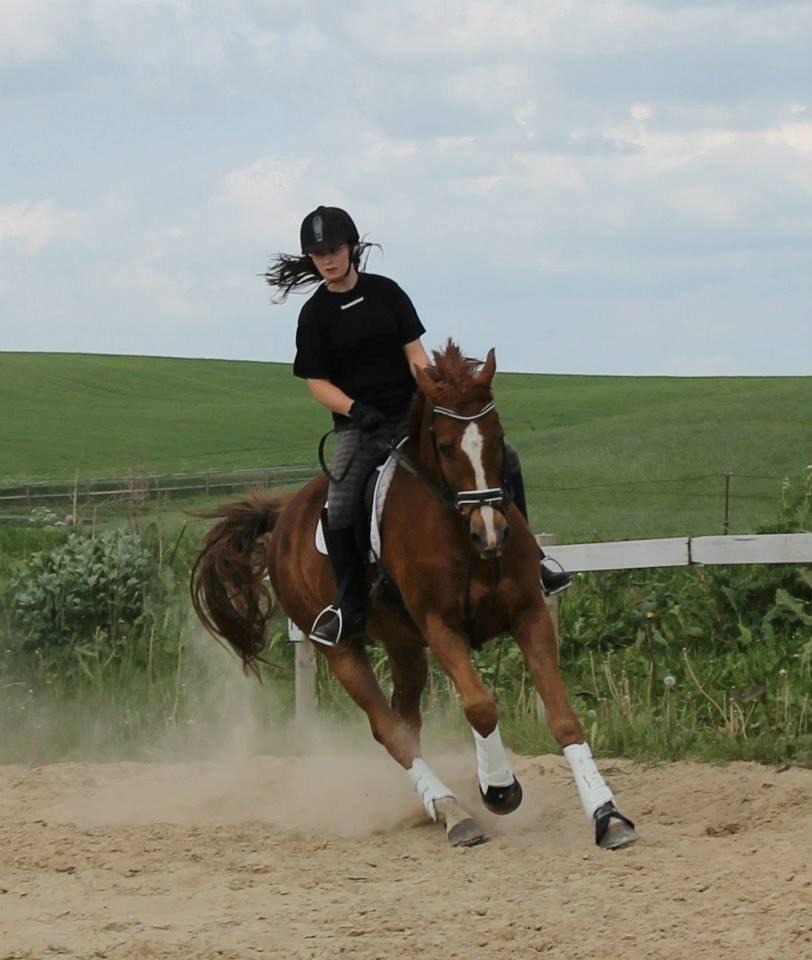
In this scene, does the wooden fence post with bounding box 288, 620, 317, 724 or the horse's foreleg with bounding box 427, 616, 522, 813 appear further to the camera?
the wooden fence post with bounding box 288, 620, 317, 724

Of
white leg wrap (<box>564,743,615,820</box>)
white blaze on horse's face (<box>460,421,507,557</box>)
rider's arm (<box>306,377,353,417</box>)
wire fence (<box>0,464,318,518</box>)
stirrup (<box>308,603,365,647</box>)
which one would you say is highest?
rider's arm (<box>306,377,353,417</box>)

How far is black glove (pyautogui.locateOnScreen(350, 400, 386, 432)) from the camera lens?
7.88 m

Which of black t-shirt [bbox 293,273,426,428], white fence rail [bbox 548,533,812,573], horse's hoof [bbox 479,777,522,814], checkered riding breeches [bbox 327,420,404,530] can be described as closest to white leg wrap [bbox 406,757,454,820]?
horse's hoof [bbox 479,777,522,814]

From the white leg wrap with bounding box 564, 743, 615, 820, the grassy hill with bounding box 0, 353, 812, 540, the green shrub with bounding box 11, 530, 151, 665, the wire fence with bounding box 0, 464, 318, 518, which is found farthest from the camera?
the grassy hill with bounding box 0, 353, 812, 540

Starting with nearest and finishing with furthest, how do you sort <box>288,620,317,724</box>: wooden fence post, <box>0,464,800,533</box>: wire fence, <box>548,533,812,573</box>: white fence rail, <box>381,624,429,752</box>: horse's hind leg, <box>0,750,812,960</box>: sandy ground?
<box>0,750,812,960</box>: sandy ground → <box>381,624,429,752</box>: horse's hind leg → <box>548,533,812,573</box>: white fence rail → <box>288,620,317,724</box>: wooden fence post → <box>0,464,800,533</box>: wire fence

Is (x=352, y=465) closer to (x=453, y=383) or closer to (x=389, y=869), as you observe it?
(x=453, y=383)

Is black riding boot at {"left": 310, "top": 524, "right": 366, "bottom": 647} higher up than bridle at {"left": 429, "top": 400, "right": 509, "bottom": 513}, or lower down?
lower down

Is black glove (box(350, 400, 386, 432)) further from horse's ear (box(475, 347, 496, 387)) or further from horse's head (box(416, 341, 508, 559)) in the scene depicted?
horse's ear (box(475, 347, 496, 387))

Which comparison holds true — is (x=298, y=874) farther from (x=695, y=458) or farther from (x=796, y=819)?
(x=695, y=458)

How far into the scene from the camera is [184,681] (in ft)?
38.7

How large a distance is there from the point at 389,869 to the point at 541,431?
38.0m

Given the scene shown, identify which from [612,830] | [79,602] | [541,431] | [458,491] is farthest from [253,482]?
[541,431]

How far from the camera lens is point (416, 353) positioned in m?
8.02

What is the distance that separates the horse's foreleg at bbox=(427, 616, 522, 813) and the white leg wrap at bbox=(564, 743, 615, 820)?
0.33 meters
